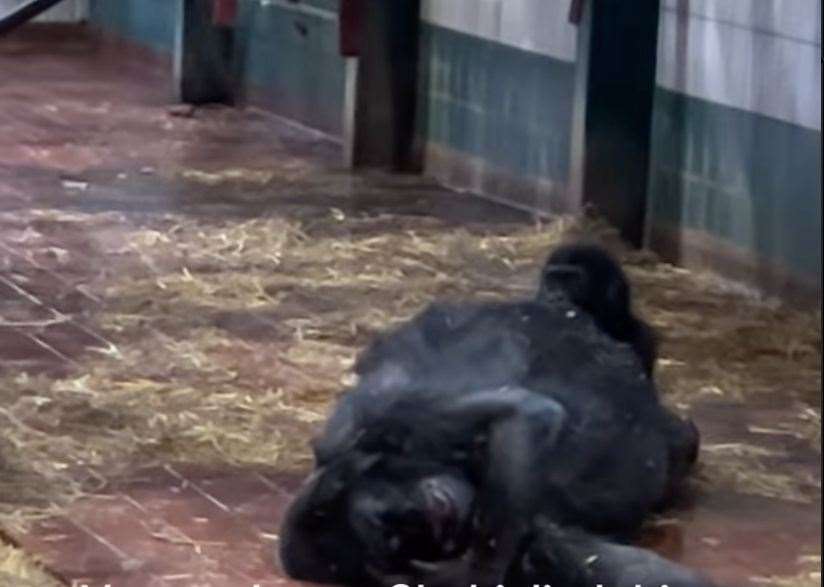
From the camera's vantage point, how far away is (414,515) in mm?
4090

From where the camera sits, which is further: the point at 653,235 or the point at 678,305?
the point at 653,235

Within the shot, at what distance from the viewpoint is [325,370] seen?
239 inches

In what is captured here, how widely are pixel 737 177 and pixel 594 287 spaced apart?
287 centimetres

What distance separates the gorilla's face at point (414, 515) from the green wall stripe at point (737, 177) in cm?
302

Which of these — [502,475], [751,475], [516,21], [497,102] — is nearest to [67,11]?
[497,102]

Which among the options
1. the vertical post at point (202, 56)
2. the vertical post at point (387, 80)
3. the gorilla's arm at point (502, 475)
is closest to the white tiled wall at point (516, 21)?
the vertical post at point (387, 80)

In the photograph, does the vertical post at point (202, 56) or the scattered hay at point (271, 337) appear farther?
the vertical post at point (202, 56)

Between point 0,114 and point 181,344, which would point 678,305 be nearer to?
point 181,344

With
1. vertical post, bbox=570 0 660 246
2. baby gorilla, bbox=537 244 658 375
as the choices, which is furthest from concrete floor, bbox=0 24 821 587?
vertical post, bbox=570 0 660 246

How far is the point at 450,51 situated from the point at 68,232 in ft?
6.79

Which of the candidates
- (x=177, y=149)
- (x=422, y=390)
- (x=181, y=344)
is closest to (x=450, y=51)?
(x=177, y=149)

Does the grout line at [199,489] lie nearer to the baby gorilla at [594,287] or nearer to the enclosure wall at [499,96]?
the baby gorilla at [594,287]

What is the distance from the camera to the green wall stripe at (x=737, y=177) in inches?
281

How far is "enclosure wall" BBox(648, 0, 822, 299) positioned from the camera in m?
7.13
